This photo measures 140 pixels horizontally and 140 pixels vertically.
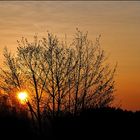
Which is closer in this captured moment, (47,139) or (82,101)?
(47,139)

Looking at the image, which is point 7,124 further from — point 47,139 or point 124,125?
point 124,125

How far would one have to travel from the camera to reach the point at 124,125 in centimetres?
2334

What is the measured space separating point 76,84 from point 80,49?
A: 10.9ft

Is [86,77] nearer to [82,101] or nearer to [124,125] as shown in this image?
[82,101]

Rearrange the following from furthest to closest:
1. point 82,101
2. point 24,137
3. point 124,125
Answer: point 82,101 < point 24,137 < point 124,125

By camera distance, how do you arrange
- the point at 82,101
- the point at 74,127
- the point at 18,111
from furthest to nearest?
the point at 18,111
the point at 82,101
the point at 74,127

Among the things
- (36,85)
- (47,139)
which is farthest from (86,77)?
(47,139)

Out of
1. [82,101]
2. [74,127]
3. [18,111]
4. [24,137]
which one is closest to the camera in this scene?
[74,127]

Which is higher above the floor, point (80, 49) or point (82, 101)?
point (80, 49)

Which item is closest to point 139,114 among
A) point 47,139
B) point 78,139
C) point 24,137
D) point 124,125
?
point 124,125

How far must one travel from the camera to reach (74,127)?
82.8 ft

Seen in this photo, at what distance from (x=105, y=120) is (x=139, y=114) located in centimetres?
172

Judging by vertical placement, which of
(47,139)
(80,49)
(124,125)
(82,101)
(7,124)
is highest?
(80,49)

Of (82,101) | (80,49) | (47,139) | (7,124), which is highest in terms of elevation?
→ (80,49)
